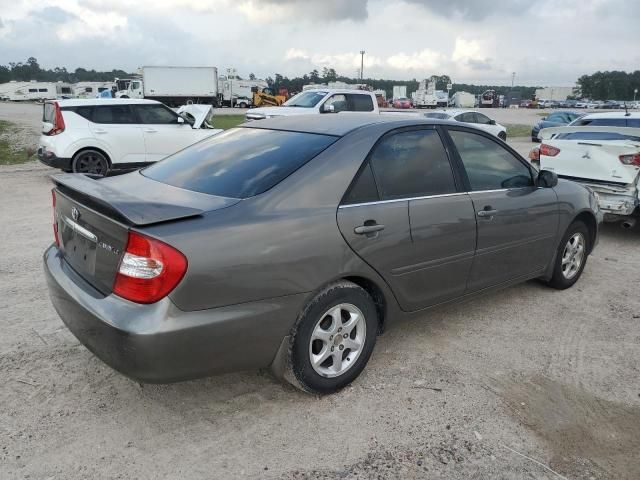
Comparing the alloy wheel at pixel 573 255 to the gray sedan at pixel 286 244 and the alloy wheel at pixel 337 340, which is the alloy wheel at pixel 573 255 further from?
the alloy wheel at pixel 337 340

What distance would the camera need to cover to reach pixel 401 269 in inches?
133

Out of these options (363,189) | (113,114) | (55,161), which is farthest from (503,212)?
(55,161)

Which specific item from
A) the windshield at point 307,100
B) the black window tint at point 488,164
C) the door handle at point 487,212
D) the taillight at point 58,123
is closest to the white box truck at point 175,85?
the windshield at point 307,100

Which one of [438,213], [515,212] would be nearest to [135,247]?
[438,213]

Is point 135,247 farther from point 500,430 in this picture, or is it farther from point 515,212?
point 515,212

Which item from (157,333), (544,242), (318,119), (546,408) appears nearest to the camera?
(157,333)

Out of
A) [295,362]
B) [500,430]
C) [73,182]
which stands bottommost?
[500,430]

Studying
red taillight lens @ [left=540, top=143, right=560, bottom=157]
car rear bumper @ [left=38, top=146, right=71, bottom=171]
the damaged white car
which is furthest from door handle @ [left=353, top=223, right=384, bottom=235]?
car rear bumper @ [left=38, top=146, right=71, bottom=171]

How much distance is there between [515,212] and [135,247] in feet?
9.61

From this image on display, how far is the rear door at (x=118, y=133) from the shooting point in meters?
10.3

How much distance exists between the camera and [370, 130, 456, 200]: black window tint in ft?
11.2

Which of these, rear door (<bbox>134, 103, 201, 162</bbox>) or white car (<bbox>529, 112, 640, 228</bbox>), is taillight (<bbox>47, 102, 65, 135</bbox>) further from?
white car (<bbox>529, 112, 640, 228</bbox>)

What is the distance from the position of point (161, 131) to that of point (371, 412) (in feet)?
30.1

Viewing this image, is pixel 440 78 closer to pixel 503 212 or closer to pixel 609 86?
pixel 609 86
